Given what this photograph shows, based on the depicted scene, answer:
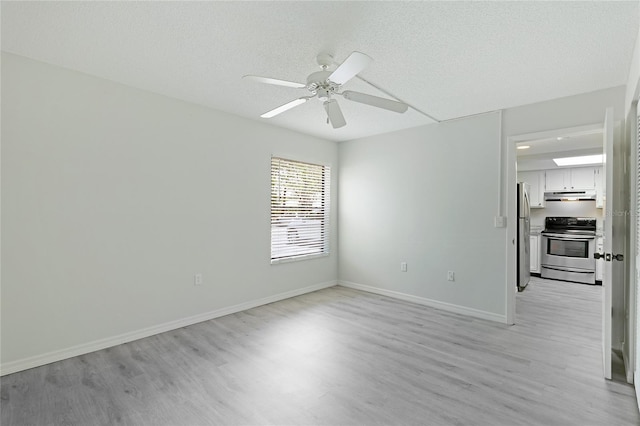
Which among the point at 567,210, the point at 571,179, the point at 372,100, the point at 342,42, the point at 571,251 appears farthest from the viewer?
the point at 567,210

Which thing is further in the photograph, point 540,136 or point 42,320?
point 540,136

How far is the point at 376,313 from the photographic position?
3863mm

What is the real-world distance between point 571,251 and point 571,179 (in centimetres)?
156

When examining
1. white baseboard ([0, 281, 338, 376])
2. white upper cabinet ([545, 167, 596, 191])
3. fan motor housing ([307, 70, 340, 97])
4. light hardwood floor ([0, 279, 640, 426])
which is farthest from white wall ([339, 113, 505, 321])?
white upper cabinet ([545, 167, 596, 191])

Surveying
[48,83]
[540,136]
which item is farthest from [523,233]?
[48,83]

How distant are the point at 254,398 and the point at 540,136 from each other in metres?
3.72

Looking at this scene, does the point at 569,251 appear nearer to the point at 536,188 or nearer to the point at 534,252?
the point at 534,252

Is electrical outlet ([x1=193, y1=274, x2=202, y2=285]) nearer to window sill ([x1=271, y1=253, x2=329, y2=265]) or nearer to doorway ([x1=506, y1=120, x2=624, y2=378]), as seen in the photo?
window sill ([x1=271, y1=253, x2=329, y2=265])

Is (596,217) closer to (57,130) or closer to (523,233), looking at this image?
(523,233)

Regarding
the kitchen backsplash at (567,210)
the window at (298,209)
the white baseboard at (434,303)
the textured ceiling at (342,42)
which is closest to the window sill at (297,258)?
the window at (298,209)

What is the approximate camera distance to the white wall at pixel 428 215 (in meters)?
3.73

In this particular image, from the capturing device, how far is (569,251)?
5816 mm

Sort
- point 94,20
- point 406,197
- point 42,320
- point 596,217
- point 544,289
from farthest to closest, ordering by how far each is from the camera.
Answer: point 596,217 → point 544,289 → point 406,197 → point 42,320 → point 94,20

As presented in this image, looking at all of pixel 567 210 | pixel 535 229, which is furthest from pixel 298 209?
pixel 567 210
